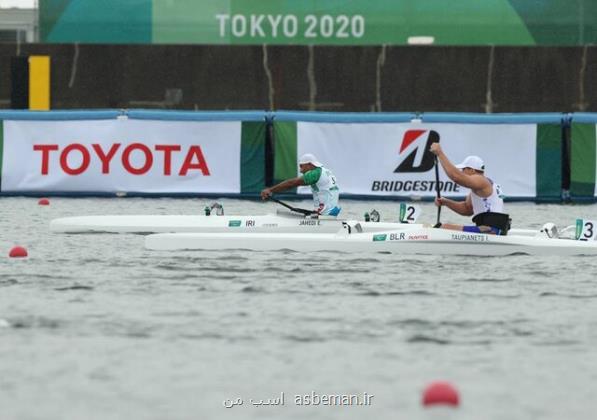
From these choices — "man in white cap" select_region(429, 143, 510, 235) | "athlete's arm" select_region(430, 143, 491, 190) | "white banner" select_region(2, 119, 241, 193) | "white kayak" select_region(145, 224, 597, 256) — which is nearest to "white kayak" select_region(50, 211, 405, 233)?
"white kayak" select_region(145, 224, 597, 256)

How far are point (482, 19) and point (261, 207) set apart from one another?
27.9ft

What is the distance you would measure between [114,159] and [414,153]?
5.04 metres

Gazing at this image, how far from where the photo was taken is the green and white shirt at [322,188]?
72.5 feet

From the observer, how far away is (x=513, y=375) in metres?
10.9

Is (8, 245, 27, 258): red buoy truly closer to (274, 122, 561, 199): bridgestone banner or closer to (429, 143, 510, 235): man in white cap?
(429, 143, 510, 235): man in white cap

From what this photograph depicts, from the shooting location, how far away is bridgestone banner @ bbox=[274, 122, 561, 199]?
28.1 meters

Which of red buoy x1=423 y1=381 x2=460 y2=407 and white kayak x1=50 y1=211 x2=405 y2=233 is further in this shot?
white kayak x1=50 y1=211 x2=405 y2=233

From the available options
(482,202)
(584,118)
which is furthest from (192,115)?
(482,202)

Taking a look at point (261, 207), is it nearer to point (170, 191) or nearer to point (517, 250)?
point (170, 191)

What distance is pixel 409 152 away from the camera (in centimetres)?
2811

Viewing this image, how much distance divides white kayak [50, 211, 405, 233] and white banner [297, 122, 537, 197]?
21.4ft

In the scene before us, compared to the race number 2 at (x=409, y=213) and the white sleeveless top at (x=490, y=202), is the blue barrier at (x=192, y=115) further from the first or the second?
the white sleeveless top at (x=490, y=202)

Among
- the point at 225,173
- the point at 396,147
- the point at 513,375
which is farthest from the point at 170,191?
the point at 513,375

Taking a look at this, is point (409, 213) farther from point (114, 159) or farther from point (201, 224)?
point (114, 159)
